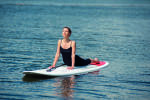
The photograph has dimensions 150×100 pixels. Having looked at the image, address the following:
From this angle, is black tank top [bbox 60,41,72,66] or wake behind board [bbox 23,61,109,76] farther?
black tank top [bbox 60,41,72,66]

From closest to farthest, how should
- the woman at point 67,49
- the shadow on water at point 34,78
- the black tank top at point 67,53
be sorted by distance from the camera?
the shadow on water at point 34,78 → the woman at point 67,49 → the black tank top at point 67,53

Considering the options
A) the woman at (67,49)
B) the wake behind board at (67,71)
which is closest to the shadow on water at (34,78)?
the wake behind board at (67,71)

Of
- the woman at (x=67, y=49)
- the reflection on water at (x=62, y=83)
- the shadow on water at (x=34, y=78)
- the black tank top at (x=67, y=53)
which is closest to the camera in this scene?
the reflection on water at (x=62, y=83)

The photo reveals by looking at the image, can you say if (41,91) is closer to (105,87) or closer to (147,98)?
(105,87)

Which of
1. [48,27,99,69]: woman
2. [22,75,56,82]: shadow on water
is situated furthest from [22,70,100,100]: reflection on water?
[48,27,99,69]: woman

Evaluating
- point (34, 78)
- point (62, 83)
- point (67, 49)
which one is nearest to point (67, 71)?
point (67, 49)

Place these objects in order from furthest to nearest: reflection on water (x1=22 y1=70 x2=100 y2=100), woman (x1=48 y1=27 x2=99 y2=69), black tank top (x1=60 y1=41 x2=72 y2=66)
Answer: black tank top (x1=60 y1=41 x2=72 y2=66) < woman (x1=48 y1=27 x2=99 y2=69) < reflection on water (x1=22 y1=70 x2=100 y2=100)

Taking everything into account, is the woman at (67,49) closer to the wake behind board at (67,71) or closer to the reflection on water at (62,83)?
the wake behind board at (67,71)

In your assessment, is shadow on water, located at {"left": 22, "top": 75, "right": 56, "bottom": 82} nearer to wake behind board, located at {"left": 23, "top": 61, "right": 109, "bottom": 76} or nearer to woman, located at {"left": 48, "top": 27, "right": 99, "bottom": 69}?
wake behind board, located at {"left": 23, "top": 61, "right": 109, "bottom": 76}

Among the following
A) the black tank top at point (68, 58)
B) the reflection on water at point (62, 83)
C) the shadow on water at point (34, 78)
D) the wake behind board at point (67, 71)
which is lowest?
the reflection on water at point (62, 83)

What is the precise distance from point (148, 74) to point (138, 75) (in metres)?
0.49

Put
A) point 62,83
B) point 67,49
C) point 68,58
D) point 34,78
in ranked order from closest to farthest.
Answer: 1. point 62,83
2. point 34,78
3. point 67,49
4. point 68,58

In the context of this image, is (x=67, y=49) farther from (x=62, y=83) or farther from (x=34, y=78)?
(x=34, y=78)

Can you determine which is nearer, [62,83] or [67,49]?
[62,83]
